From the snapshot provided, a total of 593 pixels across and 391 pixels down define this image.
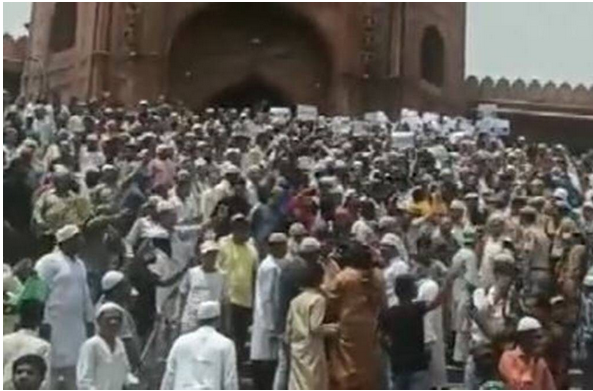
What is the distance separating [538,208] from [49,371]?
434 centimetres

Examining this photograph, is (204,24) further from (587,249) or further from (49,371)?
(49,371)

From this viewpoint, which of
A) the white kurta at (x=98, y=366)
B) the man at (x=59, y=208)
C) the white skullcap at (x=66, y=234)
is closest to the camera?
the white kurta at (x=98, y=366)

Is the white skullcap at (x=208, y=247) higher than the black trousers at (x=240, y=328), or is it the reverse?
the white skullcap at (x=208, y=247)

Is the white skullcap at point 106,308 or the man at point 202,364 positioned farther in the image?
the man at point 202,364

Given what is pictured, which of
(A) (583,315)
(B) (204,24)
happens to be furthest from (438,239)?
(B) (204,24)

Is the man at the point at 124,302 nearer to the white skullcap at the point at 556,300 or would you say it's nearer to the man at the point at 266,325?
the man at the point at 266,325

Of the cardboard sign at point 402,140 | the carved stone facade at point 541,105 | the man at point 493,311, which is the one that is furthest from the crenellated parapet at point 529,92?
the man at point 493,311

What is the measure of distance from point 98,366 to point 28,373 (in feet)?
1.87

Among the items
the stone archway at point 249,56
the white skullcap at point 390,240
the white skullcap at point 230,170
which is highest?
the stone archway at point 249,56

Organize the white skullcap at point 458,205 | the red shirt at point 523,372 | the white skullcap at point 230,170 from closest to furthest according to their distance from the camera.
→ the red shirt at point 523,372 < the white skullcap at point 458,205 < the white skullcap at point 230,170

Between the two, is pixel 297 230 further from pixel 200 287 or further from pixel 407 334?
pixel 407 334

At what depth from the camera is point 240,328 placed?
786cm

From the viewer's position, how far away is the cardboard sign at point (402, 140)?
1521 centimetres

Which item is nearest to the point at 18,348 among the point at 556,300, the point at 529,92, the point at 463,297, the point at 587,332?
the point at 463,297
